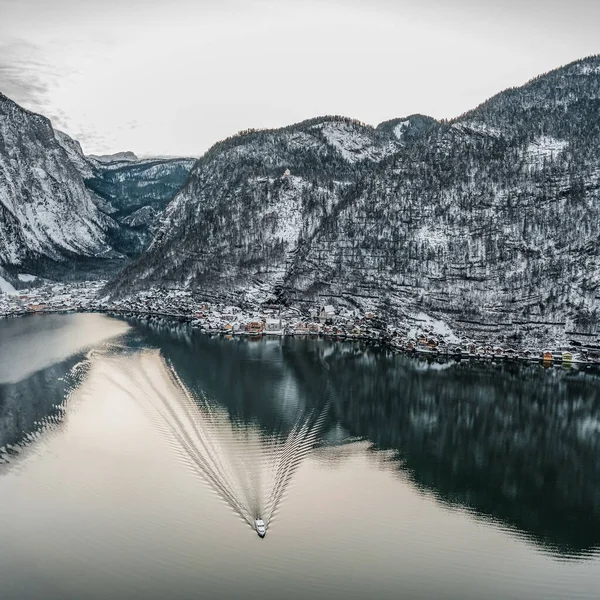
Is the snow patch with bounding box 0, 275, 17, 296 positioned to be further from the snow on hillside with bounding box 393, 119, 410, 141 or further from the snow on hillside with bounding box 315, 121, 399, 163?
the snow on hillside with bounding box 393, 119, 410, 141

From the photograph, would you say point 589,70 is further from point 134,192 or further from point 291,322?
point 134,192

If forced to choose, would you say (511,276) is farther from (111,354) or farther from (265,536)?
(265,536)

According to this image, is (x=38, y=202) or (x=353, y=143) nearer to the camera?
(x=353, y=143)

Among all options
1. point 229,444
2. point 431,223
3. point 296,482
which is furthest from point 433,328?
point 296,482

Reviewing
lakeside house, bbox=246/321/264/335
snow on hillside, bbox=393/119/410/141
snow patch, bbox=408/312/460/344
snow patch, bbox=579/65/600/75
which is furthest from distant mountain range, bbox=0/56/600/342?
snow on hillside, bbox=393/119/410/141

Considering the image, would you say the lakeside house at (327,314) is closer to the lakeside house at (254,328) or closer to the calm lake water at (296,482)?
the lakeside house at (254,328)

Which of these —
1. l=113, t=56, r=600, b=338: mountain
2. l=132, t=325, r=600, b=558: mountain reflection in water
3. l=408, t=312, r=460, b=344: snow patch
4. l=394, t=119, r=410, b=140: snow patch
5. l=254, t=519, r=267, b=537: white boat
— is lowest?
l=132, t=325, r=600, b=558: mountain reflection in water

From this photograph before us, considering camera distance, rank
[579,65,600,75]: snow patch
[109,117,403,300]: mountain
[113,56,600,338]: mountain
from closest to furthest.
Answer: [113,56,600,338]: mountain
[109,117,403,300]: mountain
[579,65,600,75]: snow patch
